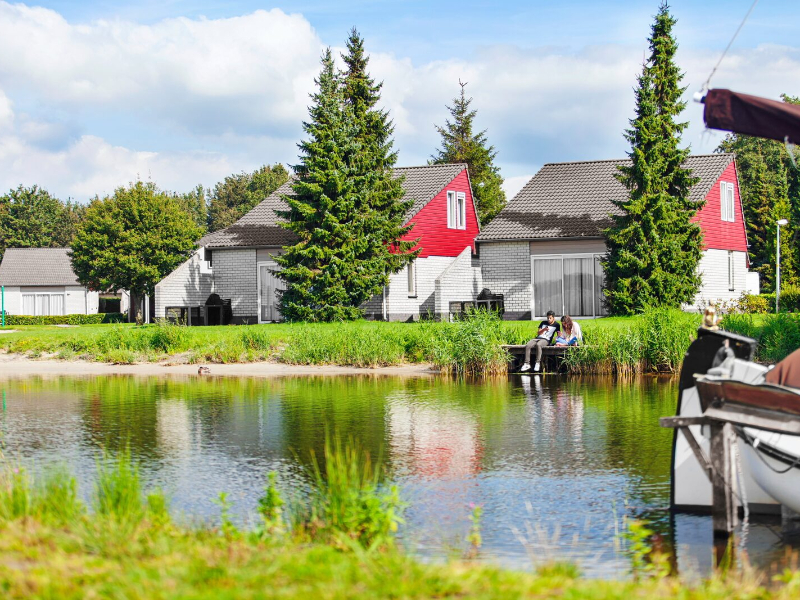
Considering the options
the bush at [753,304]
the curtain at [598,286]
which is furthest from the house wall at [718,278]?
the curtain at [598,286]

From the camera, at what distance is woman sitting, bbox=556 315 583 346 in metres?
26.0

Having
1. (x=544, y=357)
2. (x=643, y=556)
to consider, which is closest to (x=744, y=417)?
→ (x=643, y=556)

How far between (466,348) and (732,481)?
652 inches

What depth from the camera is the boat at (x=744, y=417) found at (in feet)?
30.0

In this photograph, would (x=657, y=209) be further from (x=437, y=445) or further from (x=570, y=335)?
(x=437, y=445)

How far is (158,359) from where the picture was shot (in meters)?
30.8

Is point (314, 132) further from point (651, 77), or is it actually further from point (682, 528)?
point (682, 528)

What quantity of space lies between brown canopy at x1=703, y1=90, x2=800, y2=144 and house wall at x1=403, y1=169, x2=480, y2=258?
31.7 m

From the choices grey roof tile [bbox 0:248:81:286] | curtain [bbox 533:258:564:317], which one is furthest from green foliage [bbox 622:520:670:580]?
grey roof tile [bbox 0:248:81:286]

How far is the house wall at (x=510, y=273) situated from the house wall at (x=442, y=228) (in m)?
2.89

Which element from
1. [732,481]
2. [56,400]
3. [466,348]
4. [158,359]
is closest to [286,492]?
[732,481]

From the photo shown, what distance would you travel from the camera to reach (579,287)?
39969mm

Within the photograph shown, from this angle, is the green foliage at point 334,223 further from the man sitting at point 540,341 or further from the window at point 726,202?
the window at point 726,202

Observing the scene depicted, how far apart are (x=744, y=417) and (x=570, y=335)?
17107 mm
